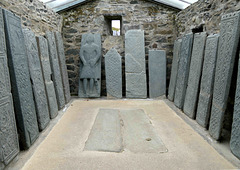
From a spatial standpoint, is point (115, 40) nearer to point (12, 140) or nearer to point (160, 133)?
point (160, 133)

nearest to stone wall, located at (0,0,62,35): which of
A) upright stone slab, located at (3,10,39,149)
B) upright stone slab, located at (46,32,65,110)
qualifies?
upright stone slab, located at (46,32,65,110)

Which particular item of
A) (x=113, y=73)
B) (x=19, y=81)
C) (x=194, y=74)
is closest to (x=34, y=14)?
(x=19, y=81)

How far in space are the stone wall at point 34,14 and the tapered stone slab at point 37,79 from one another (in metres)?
0.45

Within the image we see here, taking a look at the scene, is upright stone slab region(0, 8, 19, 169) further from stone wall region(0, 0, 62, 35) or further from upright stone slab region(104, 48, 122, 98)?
upright stone slab region(104, 48, 122, 98)

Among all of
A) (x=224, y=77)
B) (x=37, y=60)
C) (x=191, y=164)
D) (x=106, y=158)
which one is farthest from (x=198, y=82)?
(x=37, y=60)

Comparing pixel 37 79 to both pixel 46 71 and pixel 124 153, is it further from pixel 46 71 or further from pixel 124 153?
pixel 124 153

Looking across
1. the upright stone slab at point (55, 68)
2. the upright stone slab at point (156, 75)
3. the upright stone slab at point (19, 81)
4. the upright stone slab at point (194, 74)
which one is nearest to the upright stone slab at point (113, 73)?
the upright stone slab at point (156, 75)

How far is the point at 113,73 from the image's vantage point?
461 centimetres

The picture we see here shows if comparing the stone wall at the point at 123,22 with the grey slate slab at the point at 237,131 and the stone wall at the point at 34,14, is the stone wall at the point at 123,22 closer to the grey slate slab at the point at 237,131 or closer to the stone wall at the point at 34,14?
the stone wall at the point at 34,14

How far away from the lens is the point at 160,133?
2707mm

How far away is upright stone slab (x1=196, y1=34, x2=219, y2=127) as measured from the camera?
262 centimetres

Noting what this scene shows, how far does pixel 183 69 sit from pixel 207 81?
3.02 feet

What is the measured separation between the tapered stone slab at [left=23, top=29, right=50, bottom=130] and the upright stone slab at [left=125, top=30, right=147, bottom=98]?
217 cm

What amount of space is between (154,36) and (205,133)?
2.98 m
